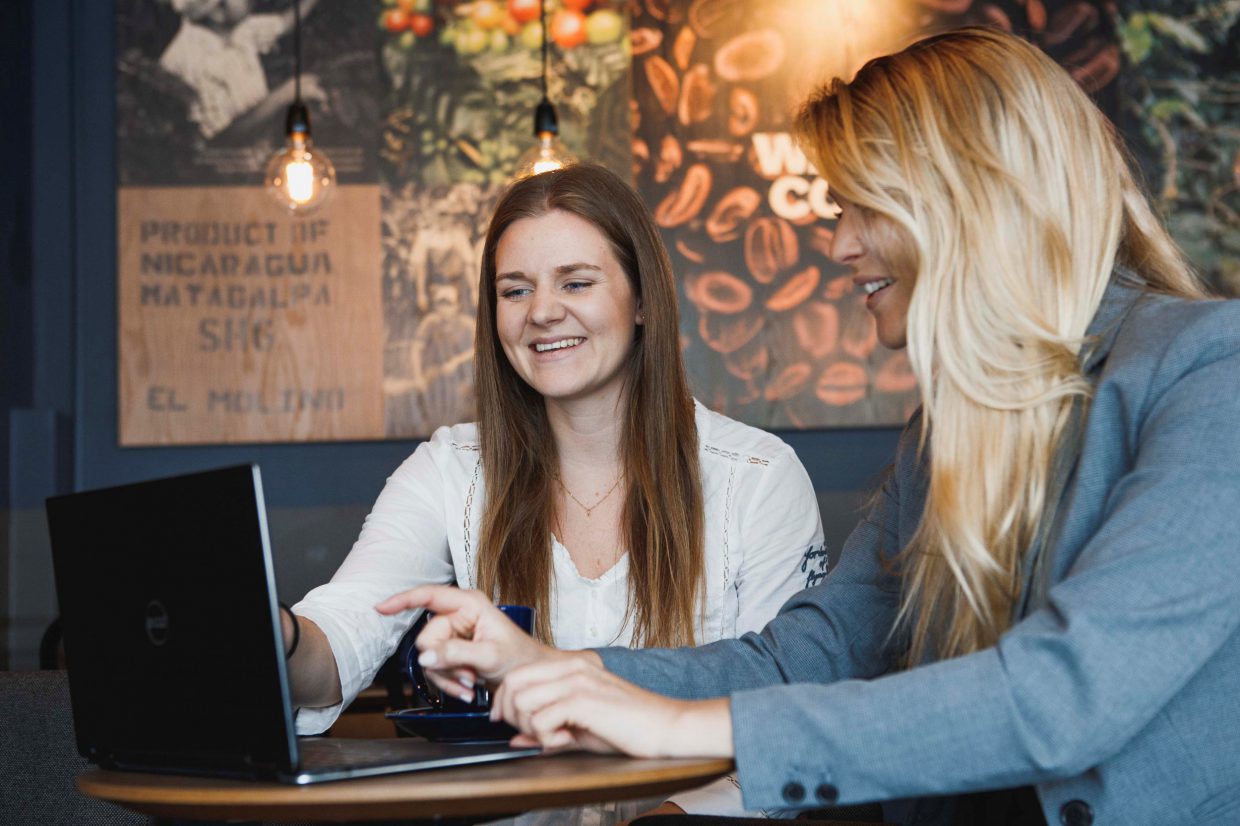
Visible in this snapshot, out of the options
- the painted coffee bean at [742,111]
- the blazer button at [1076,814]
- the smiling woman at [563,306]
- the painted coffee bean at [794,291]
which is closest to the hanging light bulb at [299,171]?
the painted coffee bean at [742,111]

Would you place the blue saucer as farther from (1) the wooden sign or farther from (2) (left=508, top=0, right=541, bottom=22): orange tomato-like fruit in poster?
(2) (left=508, top=0, right=541, bottom=22): orange tomato-like fruit in poster

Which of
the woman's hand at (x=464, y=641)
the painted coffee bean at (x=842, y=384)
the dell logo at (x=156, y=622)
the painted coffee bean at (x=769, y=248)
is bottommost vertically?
the woman's hand at (x=464, y=641)

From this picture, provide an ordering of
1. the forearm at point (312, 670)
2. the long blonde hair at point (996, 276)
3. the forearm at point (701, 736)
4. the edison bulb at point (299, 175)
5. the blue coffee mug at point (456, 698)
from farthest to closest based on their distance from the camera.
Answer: the edison bulb at point (299, 175) → the forearm at point (312, 670) → the blue coffee mug at point (456, 698) → the long blonde hair at point (996, 276) → the forearm at point (701, 736)

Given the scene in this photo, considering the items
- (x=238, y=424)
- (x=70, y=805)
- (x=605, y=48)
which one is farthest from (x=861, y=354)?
(x=70, y=805)

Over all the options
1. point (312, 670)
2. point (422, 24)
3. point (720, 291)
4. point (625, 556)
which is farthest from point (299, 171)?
point (312, 670)

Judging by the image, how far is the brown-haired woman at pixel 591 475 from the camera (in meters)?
2.05

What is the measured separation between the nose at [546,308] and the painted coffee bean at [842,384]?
2.19 metres

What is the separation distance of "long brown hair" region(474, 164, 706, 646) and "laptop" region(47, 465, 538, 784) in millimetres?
758

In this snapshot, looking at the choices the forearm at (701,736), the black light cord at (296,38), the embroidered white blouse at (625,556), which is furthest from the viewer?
the black light cord at (296,38)

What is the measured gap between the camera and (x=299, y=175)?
140 inches

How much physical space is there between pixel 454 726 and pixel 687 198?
300 centimetres

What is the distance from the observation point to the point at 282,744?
1.05 m

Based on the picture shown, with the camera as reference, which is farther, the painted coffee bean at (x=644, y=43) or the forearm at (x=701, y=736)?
the painted coffee bean at (x=644, y=43)

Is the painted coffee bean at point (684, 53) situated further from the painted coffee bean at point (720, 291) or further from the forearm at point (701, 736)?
the forearm at point (701, 736)
